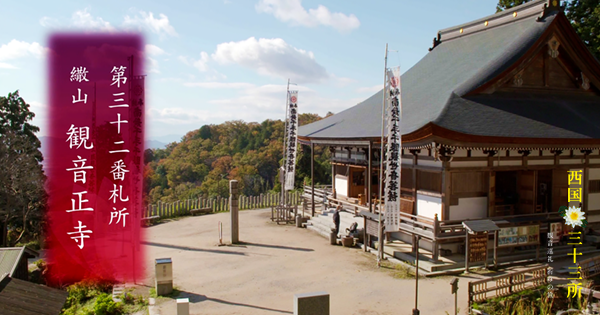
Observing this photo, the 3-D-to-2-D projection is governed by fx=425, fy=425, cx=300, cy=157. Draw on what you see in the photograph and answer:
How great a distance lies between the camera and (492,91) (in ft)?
51.5

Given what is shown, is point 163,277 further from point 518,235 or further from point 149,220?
point 149,220

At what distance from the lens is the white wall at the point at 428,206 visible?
14.3 meters

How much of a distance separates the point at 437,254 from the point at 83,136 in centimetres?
1090

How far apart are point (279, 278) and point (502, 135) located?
808 centimetres

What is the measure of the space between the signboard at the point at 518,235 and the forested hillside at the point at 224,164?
2137cm

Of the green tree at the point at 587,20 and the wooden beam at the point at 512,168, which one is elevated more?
the green tree at the point at 587,20

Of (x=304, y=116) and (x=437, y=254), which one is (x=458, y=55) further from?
(x=304, y=116)

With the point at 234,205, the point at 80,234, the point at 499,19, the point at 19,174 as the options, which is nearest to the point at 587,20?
the point at 499,19

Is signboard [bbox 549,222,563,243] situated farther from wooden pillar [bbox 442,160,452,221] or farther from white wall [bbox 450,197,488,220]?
wooden pillar [bbox 442,160,452,221]

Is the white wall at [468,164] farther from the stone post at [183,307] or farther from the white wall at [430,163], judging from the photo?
the stone post at [183,307]

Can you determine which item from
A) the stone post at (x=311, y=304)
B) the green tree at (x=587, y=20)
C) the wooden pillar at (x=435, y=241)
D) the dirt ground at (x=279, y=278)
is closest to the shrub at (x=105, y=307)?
the dirt ground at (x=279, y=278)

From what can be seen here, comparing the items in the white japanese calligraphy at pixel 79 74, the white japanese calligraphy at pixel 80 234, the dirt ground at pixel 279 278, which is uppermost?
the white japanese calligraphy at pixel 79 74

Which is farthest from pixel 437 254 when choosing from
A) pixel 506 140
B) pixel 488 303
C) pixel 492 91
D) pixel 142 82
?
pixel 142 82

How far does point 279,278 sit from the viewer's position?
1253cm
